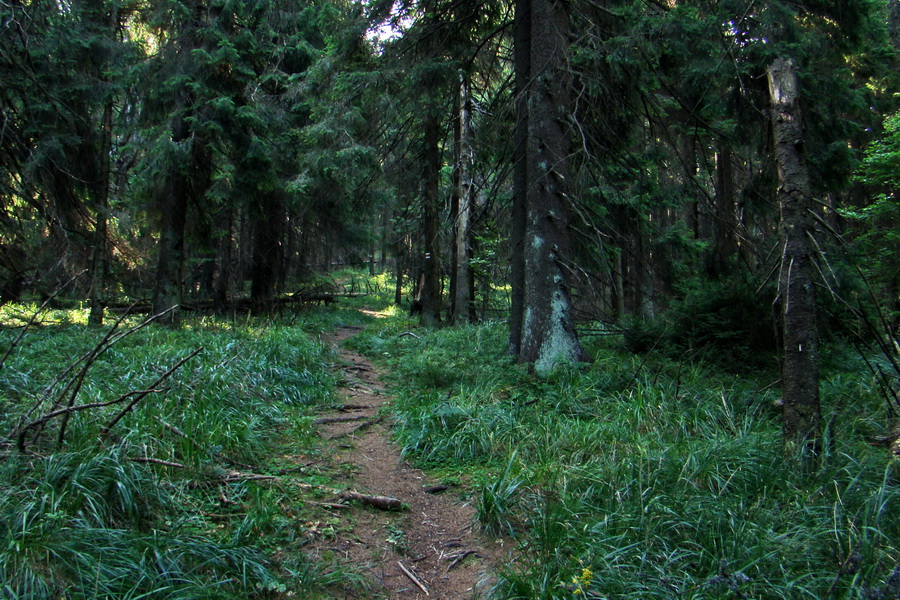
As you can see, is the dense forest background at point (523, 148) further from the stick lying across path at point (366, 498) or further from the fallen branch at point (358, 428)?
the stick lying across path at point (366, 498)

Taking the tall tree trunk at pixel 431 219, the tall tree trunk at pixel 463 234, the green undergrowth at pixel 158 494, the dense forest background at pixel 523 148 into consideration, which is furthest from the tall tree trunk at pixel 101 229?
the tall tree trunk at pixel 463 234

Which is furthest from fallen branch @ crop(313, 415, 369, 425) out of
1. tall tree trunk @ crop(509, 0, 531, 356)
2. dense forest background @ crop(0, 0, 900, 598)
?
tall tree trunk @ crop(509, 0, 531, 356)

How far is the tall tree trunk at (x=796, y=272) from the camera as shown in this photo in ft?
11.9

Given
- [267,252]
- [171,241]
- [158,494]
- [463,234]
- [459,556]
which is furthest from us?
[267,252]

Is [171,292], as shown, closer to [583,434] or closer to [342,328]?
[342,328]

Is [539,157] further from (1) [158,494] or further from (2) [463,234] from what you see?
(2) [463,234]

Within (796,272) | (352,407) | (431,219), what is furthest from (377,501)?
(431,219)

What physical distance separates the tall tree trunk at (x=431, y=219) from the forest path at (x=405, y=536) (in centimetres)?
852

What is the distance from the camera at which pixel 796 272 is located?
143 inches

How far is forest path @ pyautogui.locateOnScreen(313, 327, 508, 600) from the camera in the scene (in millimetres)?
3307

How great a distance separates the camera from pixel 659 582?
8.84ft

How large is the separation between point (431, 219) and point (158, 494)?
11.7m

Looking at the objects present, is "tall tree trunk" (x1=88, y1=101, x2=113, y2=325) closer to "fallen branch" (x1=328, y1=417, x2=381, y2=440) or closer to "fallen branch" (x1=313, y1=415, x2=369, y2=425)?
"fallen branch" (x1=313, y1=415, x2=369, y2=425)

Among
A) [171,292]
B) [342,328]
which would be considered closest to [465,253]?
[342,328]
